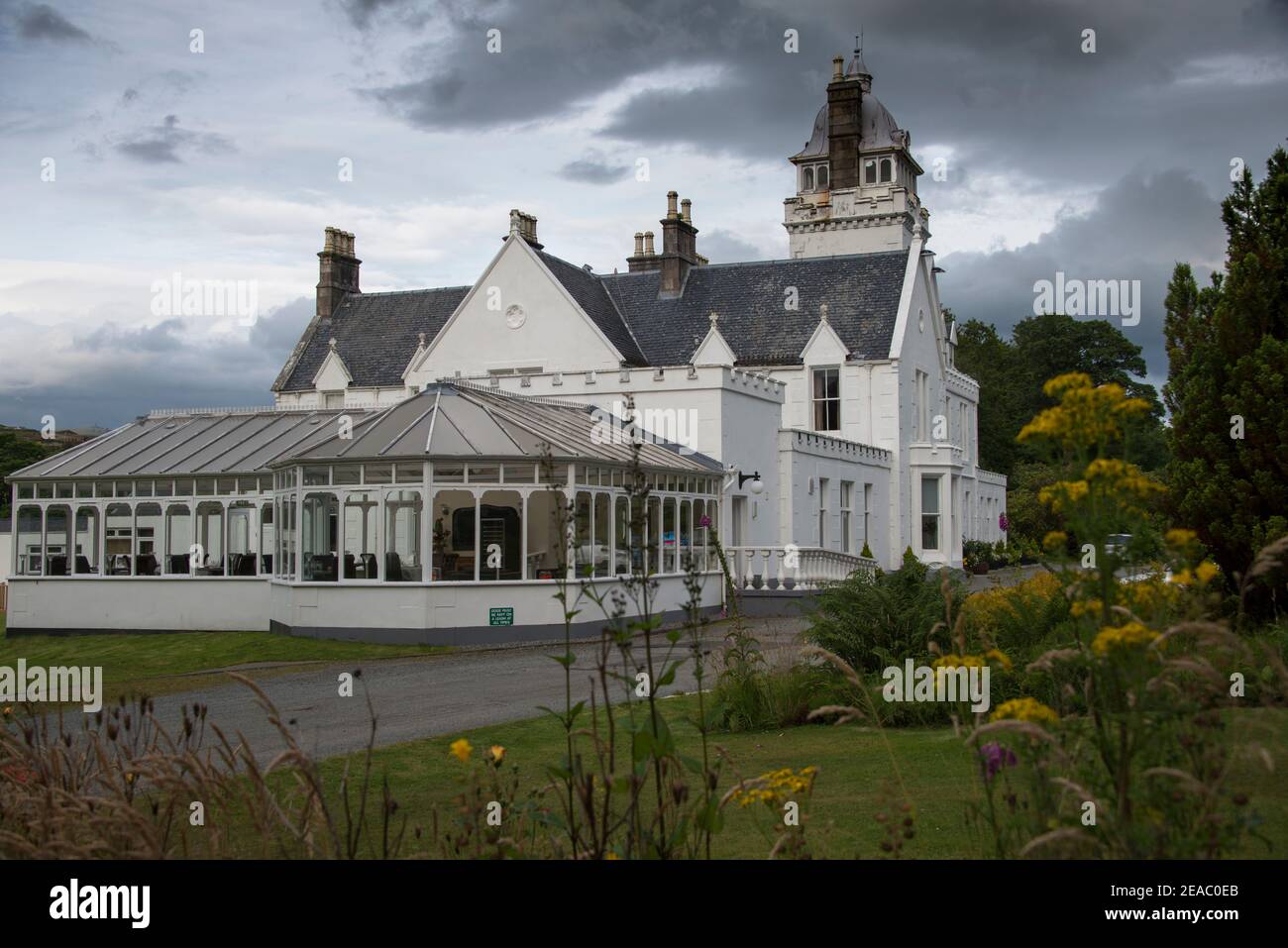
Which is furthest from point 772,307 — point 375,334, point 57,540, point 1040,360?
point 1040,360

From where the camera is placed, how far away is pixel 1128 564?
438cm

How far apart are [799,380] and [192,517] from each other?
736 inches

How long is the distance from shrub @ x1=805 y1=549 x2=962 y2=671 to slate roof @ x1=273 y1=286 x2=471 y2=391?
99.4 feet

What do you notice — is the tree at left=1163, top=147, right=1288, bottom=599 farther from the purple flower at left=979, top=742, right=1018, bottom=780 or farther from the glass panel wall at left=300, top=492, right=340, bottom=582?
the glass panel wall at left=300, top=492, right=340, bottom=582

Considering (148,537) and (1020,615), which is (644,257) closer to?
(148,537)

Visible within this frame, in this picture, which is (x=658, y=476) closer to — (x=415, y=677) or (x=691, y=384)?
(x=691, y=384)

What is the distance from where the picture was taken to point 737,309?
38.4 metres

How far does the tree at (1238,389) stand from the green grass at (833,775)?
5.04 meters

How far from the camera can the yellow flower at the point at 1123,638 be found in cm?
392

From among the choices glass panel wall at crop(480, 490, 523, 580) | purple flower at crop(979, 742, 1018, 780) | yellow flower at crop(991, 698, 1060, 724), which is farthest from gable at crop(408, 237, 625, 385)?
yellow flower at crop(991, 698, 1060, 724)

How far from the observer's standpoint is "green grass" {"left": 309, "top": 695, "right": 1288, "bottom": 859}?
6.39 meters

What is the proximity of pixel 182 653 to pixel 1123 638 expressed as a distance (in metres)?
19.3

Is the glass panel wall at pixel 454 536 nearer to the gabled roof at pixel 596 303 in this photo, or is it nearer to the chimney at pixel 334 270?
the gabled roof at pixel 596 303
